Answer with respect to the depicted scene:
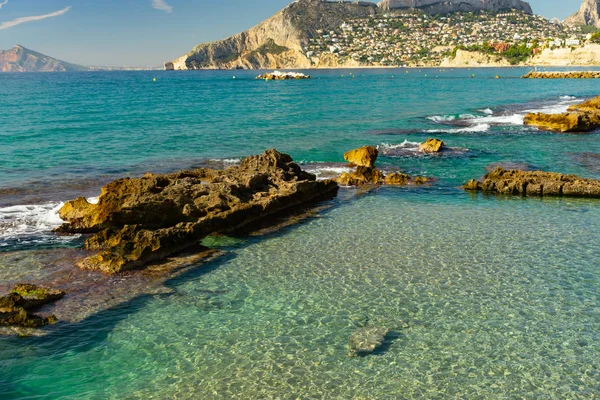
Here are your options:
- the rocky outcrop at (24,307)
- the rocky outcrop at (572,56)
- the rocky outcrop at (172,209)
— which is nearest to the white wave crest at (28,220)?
the rocky outcrop at (172,209)

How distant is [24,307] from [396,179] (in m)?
16.5

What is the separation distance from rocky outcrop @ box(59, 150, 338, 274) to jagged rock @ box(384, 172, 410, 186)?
10.4 feet

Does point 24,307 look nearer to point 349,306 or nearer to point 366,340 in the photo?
point 349,306

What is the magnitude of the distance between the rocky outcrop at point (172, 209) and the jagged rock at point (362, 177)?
193cm

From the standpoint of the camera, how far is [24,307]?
11234mm

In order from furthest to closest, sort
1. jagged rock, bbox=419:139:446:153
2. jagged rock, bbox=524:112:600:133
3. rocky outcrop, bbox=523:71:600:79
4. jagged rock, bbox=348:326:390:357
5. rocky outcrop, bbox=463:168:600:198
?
rocky outcrop, bbox=523:71:600:79 → jagged rock, bbox=524:112:600:133 → jagged rock, bbox=419:139:446:153 → rocky outcrop, bbox=463:168:600:198 → jagged rock, bbox=348:326:390:357

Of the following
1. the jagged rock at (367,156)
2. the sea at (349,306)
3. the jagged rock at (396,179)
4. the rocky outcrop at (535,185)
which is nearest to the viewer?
the sea at (349,306)

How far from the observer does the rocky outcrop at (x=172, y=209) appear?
14.5 metres

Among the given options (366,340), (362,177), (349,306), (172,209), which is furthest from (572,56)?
(366,340)

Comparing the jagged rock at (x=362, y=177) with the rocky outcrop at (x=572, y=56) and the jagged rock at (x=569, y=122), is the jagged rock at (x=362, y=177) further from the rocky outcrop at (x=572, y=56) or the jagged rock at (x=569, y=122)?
the rocky outcrop at (x=572, y=56)

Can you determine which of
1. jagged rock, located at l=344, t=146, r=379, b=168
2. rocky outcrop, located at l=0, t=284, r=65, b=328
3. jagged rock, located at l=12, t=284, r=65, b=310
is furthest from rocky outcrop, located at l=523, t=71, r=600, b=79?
rocky outcrop, located at l=0, t=284, r=65, b=328

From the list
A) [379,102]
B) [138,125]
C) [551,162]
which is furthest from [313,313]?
[379,102]

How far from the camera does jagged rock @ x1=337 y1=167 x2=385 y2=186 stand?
76.5ft

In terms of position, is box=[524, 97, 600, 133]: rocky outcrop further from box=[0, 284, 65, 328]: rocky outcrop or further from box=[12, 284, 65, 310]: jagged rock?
box=[0, 284, 65, 328]: rocky outcrop
